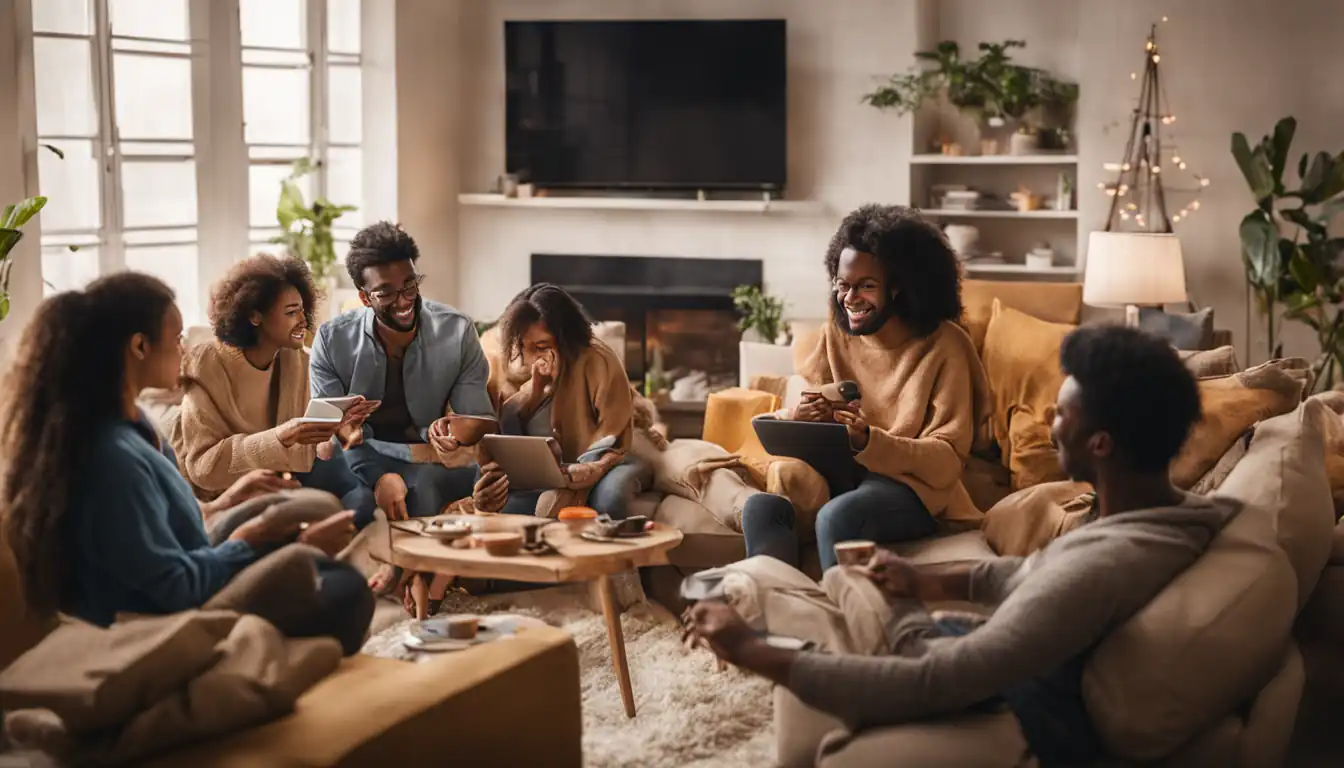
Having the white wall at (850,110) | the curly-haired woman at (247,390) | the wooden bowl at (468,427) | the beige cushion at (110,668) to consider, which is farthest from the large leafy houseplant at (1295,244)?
the beige cushion at (110,668)

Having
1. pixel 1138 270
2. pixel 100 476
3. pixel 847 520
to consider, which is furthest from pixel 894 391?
pixel 1138 270

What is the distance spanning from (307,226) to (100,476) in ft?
14.8

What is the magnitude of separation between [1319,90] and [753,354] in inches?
118

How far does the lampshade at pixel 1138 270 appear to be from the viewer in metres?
5.98

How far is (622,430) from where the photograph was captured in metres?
A: 4.38

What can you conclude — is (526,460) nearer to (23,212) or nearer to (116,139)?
(23,212)

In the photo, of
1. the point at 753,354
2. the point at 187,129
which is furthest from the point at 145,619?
the point at 187,129

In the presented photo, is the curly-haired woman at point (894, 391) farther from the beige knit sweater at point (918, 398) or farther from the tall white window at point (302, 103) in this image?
the tall white window at point (302, 103)

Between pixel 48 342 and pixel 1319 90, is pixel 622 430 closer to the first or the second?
pixel 48 342

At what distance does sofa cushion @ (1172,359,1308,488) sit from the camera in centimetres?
358

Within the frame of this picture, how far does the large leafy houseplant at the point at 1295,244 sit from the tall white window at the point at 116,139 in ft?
14.8

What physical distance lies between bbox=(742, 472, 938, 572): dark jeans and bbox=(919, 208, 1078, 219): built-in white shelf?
3281 mm

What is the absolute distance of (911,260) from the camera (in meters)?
3.86

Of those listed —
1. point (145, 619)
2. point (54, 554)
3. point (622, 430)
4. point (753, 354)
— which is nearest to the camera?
point (145, 619)
